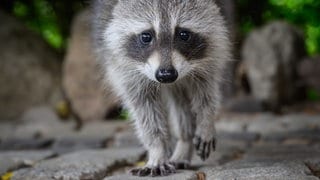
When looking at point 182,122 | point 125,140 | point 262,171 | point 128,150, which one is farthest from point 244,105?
point 262,171

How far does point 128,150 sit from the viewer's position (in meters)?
4.21

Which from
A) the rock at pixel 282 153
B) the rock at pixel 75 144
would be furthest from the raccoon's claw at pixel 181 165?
the rock at pixel 75 144

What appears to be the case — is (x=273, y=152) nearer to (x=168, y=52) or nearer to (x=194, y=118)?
(x=194, y=118)

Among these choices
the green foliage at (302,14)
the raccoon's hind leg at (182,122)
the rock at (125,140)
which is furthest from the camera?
the green foliage at (302,14)

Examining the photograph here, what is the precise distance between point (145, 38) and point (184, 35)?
0.21 meters

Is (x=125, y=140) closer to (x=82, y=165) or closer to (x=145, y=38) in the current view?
(x=82, y=165)

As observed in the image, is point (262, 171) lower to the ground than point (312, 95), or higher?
higher

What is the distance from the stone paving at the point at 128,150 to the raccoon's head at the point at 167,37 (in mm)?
574

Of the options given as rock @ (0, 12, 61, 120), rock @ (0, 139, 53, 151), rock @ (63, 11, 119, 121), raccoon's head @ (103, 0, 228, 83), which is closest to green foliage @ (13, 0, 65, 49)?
rock @ (0, 12, 61, 120)

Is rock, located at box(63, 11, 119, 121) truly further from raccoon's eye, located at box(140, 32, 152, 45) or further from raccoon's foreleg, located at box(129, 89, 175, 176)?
raccoon's eye, located at box(140, 32, 152, 45)

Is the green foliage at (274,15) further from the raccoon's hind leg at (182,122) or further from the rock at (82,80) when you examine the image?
the raccoon's hind leg at (182,122)

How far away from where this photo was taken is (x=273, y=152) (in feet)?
12.8

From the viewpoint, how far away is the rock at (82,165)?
3.24 metres

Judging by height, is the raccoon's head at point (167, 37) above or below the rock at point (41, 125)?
above
